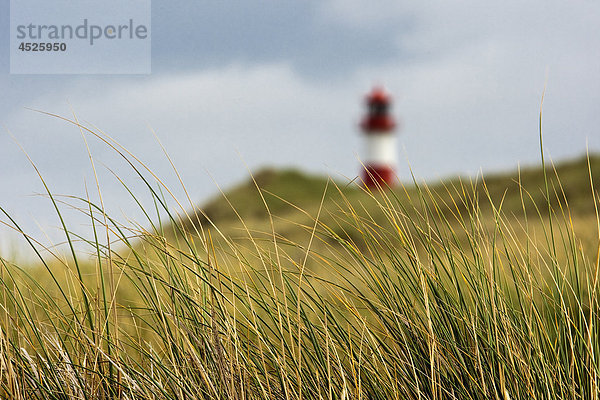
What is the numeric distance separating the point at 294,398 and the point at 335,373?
16cm

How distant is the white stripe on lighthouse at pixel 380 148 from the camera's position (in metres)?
17.6

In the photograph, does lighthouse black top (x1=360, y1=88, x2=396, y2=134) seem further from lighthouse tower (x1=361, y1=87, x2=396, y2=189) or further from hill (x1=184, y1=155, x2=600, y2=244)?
hill (x1=184, y1=155, x2=600, y2=244)

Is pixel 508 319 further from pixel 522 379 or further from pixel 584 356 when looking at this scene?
pixel 584 356

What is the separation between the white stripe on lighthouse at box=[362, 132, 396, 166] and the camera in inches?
695

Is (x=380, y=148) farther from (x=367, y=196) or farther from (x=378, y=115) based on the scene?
(x=367, y=196)

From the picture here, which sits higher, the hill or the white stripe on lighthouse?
the white stripe on lighthouse

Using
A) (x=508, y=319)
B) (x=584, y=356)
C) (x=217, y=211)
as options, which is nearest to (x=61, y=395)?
(x=508, y=319)

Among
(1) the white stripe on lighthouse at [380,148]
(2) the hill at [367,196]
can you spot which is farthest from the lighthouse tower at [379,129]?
(2) the hill at [367,196]

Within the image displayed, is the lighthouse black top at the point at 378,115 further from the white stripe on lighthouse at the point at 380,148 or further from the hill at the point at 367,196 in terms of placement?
the hill at the point at 367,196

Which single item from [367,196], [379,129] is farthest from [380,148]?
[367,196]

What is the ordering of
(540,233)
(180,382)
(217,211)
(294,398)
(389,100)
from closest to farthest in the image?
(180,382), (294,398), (540,233), (217,211), (389,100)

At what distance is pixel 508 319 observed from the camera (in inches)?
62.1

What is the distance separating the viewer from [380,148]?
58.8 ft

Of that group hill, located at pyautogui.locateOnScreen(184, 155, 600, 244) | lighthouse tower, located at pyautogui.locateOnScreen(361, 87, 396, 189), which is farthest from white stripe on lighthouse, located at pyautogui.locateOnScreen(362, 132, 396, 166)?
hill, located at pyautogui.locateOnScreen(184, 155, 600, 244)
